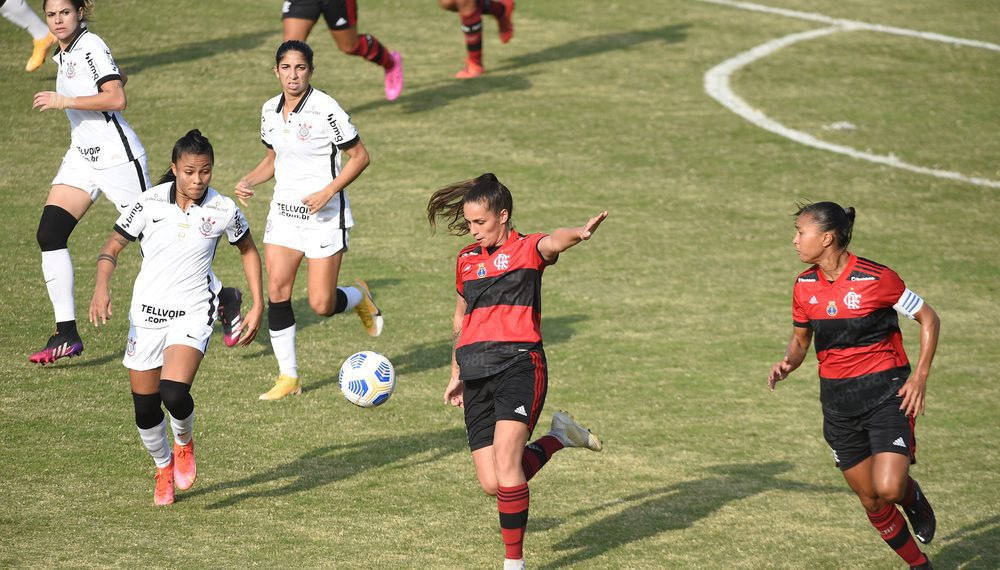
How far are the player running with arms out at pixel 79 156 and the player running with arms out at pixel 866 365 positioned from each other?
5676mm

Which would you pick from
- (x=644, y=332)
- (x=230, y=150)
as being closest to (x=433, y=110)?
(x=230, y=150)

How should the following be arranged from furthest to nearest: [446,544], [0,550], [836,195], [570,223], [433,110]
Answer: [433,110], [836,195], [570,223], [446,544], [0,550]

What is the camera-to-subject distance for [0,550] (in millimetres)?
6684

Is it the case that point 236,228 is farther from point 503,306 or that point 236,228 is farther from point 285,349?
point 285,349

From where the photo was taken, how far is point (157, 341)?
7.45m

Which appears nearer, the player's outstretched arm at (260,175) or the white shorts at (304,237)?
the player's outstretched arm at (260,175)

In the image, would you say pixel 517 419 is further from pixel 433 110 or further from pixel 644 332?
pixel 433 110

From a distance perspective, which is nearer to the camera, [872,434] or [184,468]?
[872,434]

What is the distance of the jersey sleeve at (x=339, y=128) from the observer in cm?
948

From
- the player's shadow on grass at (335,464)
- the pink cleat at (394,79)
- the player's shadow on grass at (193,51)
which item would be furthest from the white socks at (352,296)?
the player's shadow on grass at (193,51)

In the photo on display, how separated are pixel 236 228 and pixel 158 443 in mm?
1444

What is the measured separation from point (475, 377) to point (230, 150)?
Result: 31.3 ft

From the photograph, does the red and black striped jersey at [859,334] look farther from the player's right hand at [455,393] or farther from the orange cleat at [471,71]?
the orange cleat at [471,71]

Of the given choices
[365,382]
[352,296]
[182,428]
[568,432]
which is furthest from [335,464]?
[352,296]
